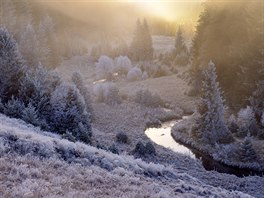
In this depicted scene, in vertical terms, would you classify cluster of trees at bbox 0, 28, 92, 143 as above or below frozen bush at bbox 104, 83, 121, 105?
above

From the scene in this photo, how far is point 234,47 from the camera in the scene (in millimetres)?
51125

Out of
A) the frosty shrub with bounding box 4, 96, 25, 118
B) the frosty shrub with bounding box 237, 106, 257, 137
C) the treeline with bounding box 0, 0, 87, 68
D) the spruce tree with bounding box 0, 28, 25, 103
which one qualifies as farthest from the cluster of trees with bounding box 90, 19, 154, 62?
the frosty shrub with bounding box 4, 96, 25, 118

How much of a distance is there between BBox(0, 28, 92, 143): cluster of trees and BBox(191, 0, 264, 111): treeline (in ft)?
66.7

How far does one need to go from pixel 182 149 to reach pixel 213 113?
452cm

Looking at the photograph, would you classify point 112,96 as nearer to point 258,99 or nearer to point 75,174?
point 258,99

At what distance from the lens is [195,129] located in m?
43.2

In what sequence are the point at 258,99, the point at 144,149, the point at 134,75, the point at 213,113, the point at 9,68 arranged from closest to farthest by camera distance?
the point at 144,149
the point at 9,68
the point at 213,113
the point at 258,99
the point at 134,75

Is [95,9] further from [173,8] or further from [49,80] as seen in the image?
[49,80]

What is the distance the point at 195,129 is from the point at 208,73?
5.92 meters

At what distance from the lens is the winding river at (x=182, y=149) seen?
35.3 meters

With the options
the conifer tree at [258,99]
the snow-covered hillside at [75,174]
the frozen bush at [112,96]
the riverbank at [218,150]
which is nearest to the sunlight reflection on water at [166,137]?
the riverbank at [218,150]

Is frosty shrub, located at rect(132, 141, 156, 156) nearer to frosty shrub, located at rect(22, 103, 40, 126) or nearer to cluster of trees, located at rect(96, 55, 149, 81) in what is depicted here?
frosty shrub, located at rect(22, 103, 40, 126)

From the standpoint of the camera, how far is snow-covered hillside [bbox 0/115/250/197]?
14570 mm

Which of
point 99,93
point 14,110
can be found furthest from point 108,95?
point 14,110
